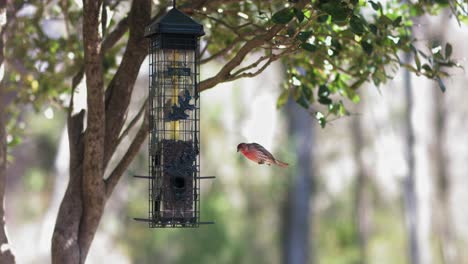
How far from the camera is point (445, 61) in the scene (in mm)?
5988

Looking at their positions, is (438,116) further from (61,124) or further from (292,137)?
(61,124)

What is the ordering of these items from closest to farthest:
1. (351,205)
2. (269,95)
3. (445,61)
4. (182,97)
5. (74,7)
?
(182,97) < (445,61) < (74,7) < (269,95) < (351,205)

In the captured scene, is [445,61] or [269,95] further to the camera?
[269,95]

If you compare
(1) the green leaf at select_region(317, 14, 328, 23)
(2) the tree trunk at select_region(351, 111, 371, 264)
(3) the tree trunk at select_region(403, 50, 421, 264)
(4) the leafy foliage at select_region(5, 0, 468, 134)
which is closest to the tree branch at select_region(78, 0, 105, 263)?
(4) the leafy foliage at select_region(5, 0, 468, 134)

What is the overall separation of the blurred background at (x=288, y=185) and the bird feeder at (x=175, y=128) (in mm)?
14090

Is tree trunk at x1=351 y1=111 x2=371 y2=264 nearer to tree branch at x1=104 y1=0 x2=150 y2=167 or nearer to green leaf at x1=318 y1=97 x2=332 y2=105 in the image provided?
green leaf at x1=318 y1=97 x2=332 y2=105

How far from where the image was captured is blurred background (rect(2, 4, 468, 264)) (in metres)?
22.7

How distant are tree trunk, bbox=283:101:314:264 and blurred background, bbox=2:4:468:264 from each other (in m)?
0.03

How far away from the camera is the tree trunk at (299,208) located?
21.6 m

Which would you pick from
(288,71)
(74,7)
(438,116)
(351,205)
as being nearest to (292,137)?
(438,116)

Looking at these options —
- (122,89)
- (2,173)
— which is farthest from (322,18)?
(2,173)

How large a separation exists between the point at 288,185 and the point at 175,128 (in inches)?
675

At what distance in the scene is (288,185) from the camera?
22.6 meters

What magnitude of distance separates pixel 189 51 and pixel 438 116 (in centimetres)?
2257
